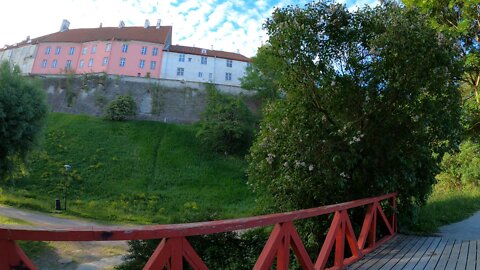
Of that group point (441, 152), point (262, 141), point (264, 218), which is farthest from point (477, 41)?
point (264, 218)

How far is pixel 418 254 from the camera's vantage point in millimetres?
6434

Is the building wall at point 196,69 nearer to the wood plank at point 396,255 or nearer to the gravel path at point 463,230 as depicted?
the gravel path at point 463,230

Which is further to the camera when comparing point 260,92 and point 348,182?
point 260,92

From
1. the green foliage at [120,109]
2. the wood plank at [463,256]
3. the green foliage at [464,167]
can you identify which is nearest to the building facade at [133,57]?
the green foliage at [120,109]

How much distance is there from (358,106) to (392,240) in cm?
286

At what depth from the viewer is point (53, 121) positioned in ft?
133

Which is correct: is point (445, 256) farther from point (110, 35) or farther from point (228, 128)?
point (110, 35)

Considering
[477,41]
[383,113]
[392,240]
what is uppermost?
[477,41]

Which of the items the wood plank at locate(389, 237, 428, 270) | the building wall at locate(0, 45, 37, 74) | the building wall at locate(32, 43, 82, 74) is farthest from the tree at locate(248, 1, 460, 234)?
the building wall at locate(0, 45, 37, 74)

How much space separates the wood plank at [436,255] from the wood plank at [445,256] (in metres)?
0.04

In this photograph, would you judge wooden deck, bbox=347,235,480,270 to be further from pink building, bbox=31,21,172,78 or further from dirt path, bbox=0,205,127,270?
pink building, bbox=31,21,172,78

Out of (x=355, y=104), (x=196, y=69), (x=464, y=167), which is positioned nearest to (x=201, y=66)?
(x=196, y=69)

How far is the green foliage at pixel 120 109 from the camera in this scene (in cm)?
4125

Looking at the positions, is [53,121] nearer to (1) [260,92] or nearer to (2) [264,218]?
(1) [260,92]
